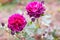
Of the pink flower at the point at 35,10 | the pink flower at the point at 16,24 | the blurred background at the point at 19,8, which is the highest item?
the pink flower at the point at 35,10

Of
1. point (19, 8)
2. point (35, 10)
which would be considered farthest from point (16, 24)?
point (19, 8)

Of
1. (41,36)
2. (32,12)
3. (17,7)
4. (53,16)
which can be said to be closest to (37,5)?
(32,12)

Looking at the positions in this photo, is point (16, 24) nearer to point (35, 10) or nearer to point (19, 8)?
point (35, 10)

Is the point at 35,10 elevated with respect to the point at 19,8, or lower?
elevated

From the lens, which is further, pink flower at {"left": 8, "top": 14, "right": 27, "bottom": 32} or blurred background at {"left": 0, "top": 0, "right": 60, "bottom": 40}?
blurred background at {"left": 0, "top": 0, "right": 60, "bottom": 40}

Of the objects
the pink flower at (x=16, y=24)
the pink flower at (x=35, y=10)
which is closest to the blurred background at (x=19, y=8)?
the pink flower at (x=35, y=10)

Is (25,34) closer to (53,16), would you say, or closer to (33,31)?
(33,31)

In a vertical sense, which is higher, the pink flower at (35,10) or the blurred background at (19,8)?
the pink flower at (35,10)

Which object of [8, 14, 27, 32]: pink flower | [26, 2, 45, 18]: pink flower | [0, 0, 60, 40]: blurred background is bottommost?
[0, 0, 60, 40]: blurred background

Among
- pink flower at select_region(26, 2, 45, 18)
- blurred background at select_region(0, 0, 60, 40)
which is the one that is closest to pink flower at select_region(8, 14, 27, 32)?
pink flower at select_region(26, 2, 45, 18)

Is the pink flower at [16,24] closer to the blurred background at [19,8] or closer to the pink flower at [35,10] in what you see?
the pink flower at [35,10]

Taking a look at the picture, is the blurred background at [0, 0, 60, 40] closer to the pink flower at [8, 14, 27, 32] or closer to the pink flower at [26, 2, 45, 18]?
the pink flower at [26, 2, 45, 18]
